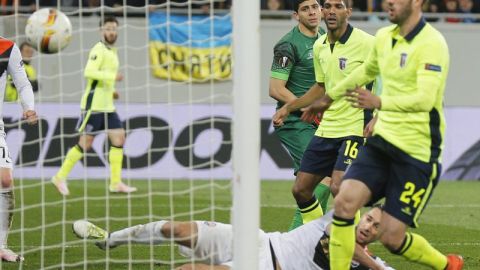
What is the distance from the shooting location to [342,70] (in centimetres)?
834

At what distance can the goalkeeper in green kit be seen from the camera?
9.46 m

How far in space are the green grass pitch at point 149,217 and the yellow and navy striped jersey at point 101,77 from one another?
4.10 ft

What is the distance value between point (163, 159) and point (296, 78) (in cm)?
768

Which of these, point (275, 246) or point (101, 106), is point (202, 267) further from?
point (101, 106)

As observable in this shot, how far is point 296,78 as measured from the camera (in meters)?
9.57

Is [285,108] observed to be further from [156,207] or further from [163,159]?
[163,159]

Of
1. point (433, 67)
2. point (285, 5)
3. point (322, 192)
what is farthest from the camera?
point (285, 5)

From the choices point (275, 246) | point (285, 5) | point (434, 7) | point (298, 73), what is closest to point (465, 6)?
point (434, 7)

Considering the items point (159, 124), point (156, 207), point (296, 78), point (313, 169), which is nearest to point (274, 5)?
point (159, 124)

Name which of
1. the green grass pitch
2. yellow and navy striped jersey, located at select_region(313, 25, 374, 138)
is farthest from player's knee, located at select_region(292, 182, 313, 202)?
the green grass pitch

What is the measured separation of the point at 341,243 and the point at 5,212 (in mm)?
3133

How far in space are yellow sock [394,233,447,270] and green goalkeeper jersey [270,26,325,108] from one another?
266cm

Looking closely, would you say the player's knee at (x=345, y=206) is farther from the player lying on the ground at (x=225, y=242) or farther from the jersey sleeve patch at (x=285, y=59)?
the jersey sleeve patch at (x=285, y=59)

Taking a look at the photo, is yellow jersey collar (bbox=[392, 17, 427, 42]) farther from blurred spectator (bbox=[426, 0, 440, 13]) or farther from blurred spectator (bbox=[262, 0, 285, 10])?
blurred spectator (bbox=[426, 0, 440, 13])
